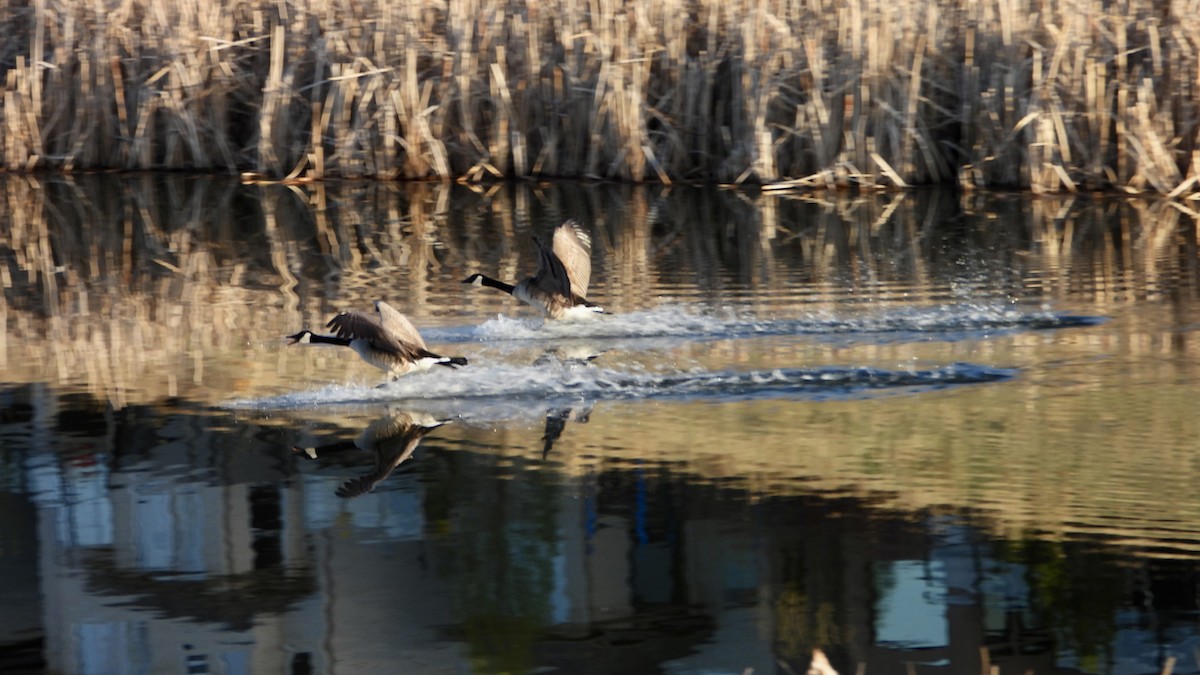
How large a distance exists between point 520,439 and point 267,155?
399 inches

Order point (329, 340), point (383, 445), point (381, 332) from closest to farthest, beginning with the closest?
point (383, 445) → point (381, 332) → point (329, 340)

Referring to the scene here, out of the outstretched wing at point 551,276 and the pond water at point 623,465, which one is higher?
the outstretched wing at point 551,276

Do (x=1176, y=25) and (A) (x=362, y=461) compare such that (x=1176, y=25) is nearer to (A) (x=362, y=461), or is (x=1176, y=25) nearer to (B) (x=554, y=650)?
(A) (x=362, y=461)

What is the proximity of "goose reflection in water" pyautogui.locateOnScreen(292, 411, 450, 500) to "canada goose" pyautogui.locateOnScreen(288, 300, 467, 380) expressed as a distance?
0.23 metres

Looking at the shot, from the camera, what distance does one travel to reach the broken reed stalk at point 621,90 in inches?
555

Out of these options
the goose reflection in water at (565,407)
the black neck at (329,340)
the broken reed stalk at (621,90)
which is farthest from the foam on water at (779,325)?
the broken reed stalk at (621,90)

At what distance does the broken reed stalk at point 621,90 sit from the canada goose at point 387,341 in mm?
7929

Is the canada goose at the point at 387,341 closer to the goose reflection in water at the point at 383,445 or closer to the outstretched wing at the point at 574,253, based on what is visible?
the goose reflection in water at the point at 383,445

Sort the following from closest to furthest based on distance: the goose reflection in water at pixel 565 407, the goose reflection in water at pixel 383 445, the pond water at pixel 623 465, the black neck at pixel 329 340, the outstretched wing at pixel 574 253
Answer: the pond water at pixel 623 465
the goose reflection in water at pixel 383 445
the goose reflection in water at pixel 565 407
the black neck at pixel 329 340
the outstretched wing at pixel 574 253

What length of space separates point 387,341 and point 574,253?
229cm

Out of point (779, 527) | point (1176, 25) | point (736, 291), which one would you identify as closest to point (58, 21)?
point (736, 291)

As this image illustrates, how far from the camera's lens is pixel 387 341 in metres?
7.55

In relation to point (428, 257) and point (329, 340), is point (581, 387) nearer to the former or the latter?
point (329, 340)

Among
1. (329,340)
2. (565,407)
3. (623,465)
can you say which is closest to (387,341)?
(329,340)
